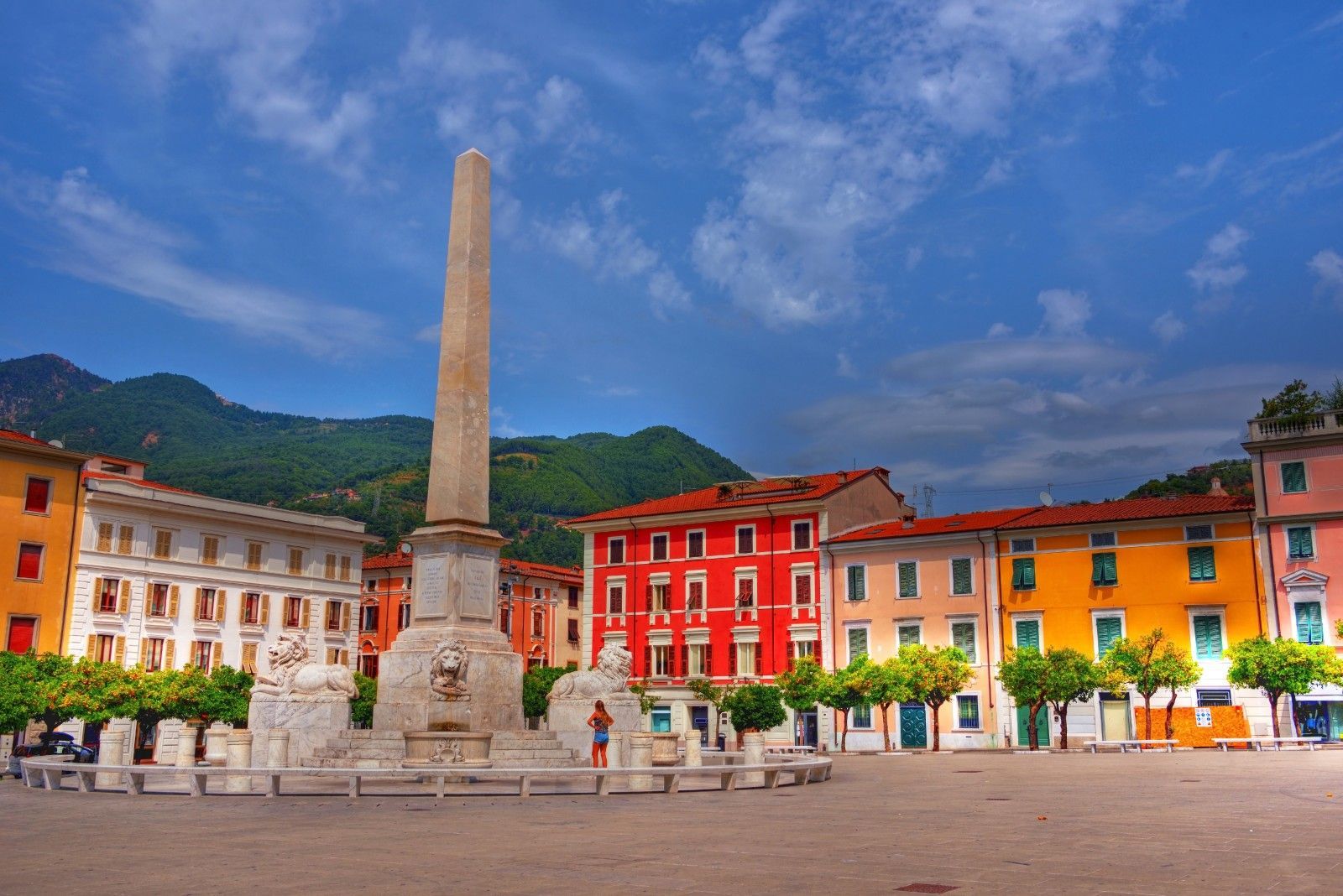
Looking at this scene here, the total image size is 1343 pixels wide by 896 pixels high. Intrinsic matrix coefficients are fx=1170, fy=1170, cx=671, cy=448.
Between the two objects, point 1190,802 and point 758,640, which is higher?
point 758,640

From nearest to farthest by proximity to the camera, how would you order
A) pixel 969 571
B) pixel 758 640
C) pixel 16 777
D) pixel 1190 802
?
pixel 1190 802, pixel 16 777, pixel 969 571, pixel 758 640

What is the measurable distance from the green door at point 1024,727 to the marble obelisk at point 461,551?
98.2 ft

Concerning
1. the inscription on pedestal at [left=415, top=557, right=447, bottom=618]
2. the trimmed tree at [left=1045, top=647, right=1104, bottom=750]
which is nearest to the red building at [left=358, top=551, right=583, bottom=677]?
the trimmed tree at [left=1045, top=647, right=1104, bottom=750]

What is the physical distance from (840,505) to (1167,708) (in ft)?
56.2

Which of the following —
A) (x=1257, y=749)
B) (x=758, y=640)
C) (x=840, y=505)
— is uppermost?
(x=840, y=505)

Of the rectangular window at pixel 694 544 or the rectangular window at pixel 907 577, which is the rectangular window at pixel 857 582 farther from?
the rectangular window at pixel 694 544

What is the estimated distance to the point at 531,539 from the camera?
96000 mm

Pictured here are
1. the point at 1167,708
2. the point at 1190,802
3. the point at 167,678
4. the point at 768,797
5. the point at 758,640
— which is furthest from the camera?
the point at 758,640

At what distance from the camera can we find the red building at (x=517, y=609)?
2549 inches

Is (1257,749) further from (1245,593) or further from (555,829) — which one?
(555,829)

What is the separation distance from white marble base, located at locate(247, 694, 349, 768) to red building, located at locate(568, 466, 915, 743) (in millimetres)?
31675

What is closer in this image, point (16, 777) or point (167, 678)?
point (16, 777)

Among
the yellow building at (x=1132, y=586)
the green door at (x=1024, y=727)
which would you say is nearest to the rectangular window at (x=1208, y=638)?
the yellow building at (x=1132, y=586)

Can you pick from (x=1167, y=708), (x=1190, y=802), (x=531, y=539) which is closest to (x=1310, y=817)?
(x=1190, y=802)
